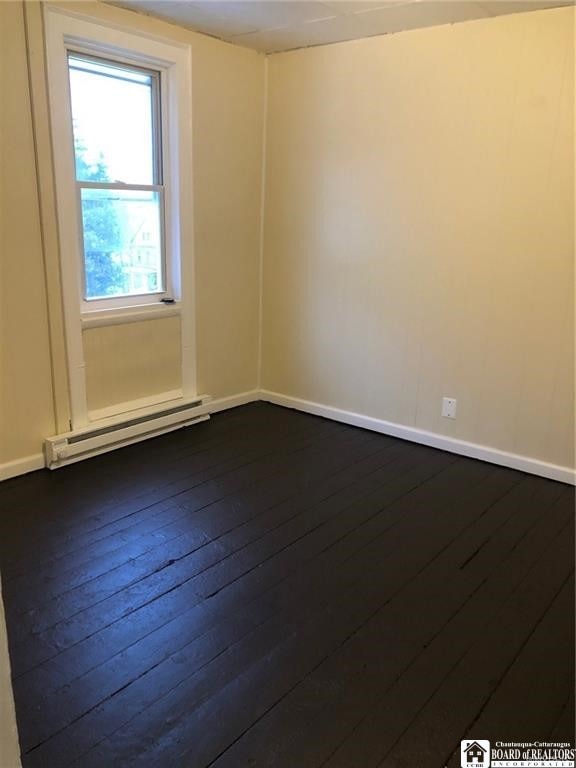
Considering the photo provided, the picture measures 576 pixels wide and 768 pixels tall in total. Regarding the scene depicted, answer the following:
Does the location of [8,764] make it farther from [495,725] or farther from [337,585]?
[337,585]

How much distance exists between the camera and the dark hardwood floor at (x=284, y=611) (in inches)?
64.7

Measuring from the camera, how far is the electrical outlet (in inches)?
139

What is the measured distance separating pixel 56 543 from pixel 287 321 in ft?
7.43

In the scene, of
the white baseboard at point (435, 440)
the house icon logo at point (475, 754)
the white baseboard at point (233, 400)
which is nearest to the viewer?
the house icon logo at point (475, 754)

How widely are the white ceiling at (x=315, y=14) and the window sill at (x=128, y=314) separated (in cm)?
156

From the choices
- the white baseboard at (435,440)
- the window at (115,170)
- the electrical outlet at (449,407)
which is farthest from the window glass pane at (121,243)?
the electrical outlet at (449,407)

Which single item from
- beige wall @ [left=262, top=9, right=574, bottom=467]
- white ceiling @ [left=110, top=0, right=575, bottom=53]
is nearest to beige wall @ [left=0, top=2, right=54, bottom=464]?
white ceiling @ [left=110, top=0, right=575, bottom=53]

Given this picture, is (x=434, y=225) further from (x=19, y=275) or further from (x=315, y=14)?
(x=19, y=275)

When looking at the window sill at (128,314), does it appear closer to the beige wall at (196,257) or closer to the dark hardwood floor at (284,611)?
the beige wall at (196,257)

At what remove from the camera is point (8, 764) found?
841 millimetres

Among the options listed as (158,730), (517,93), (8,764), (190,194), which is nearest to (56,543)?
(158,730)

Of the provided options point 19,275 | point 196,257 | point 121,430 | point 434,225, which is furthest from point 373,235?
point 19,275

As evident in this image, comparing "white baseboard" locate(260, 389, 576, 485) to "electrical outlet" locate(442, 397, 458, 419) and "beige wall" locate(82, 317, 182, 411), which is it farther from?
"beige wall" locate(82, 317, 182, 411)

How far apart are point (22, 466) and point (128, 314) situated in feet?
3.35
